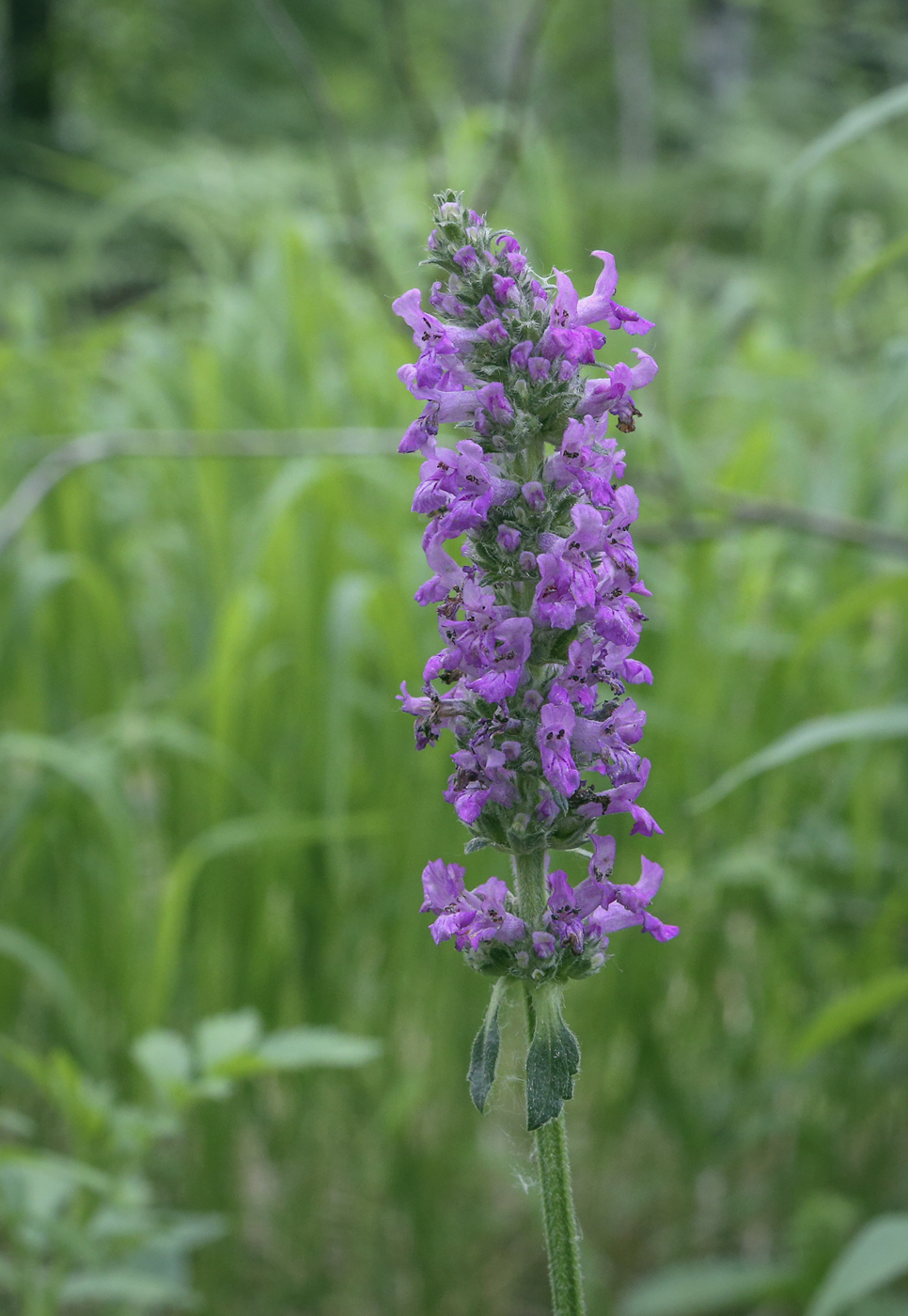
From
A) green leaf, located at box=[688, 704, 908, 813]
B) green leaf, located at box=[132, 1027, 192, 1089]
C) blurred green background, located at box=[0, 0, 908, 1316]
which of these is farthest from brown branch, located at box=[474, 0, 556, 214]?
green leaf, located at box=[132, 1027, 192, 1089]

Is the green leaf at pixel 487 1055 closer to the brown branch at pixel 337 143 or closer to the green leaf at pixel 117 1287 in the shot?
the green leaf at pixel 117 1287

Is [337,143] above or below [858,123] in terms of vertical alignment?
above

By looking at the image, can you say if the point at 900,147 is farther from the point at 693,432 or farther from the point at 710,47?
the point at 710,47

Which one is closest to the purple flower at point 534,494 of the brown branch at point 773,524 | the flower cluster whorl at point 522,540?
the flower cluster whorl at point 522,540

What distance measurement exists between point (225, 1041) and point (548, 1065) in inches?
31.9

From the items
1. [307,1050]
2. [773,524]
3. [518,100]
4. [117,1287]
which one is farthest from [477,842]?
[518,100]

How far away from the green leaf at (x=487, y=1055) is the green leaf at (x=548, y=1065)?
0.03 meters

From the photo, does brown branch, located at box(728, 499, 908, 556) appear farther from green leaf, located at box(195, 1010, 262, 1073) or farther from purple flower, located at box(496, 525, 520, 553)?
purple flower, located at box(496, 525, 520, 553)

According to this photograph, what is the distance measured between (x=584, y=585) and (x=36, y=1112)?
212cm

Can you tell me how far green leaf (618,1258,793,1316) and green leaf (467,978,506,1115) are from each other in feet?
4.36

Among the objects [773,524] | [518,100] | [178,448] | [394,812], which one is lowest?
[394,812]

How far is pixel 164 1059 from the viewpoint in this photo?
151 centimetres

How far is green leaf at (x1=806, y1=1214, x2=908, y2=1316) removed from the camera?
1.36m

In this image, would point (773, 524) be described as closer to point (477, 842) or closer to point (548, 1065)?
point (477, 842)
